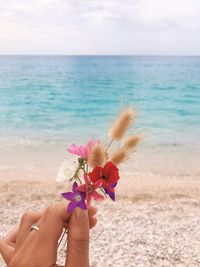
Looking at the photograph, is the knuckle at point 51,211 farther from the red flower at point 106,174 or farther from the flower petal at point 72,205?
the red flower at point 106,174

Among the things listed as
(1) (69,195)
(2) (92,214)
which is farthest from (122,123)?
(2) (92,214)

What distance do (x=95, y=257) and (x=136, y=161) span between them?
5.91 metres

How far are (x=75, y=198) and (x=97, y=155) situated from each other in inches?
8.4

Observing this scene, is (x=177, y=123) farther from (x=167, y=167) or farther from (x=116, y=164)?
(x=116, y=164)

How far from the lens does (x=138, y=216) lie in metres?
5.61

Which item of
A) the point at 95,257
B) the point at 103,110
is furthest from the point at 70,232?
the point at 103,110

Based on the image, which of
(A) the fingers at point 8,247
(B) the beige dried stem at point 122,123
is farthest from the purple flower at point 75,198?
(A) the fingers at point 8,247

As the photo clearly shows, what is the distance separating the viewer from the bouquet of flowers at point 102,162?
139 centimetres

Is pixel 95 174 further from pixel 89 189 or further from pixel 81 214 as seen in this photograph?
pixel 81 214

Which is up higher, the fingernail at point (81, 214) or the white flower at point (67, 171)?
the white flower at point (67, 171)

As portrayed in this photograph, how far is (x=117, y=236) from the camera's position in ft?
15.7

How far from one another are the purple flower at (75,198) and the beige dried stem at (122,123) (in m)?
0.22

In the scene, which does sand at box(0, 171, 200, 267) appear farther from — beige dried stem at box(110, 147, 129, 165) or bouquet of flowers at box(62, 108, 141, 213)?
beige dried stem at box(110, 147, 129, 165)

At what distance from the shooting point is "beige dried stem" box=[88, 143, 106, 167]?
1366mm
